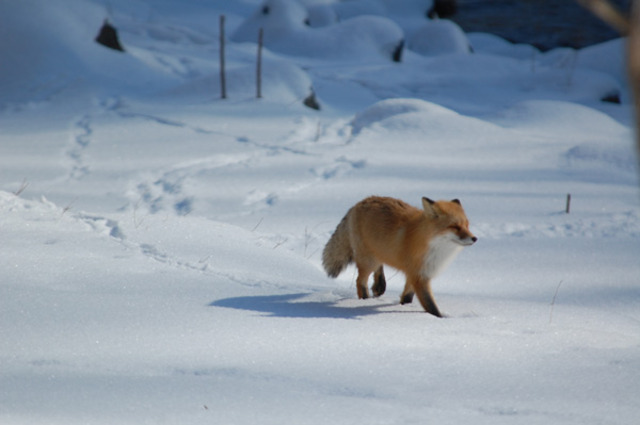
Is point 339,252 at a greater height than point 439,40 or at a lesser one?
lesser

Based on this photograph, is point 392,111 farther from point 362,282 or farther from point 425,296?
point 425,296

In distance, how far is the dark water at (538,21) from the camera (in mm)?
24016

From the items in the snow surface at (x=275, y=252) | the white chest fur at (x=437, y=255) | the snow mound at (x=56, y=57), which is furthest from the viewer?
the snow mound at (x=56, y=57)

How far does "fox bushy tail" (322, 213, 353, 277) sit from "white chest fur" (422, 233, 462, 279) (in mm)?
628

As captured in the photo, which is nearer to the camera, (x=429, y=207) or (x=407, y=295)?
(x=429, y=207)

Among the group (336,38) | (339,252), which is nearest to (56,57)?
(336,38)

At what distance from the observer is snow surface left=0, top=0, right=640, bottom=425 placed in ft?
7.16

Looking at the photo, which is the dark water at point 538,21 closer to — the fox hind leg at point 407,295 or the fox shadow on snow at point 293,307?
the fox hind leg at point 407,295

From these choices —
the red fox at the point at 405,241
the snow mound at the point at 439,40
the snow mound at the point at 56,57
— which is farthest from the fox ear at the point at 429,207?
the snow mound at the point at 439,40

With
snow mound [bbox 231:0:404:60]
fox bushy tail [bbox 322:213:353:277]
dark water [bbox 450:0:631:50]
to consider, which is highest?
dark water [bbox 450:0:631:50]

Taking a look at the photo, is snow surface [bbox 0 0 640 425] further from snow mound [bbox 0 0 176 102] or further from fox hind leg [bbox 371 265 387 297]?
fox hind leg [bbox 371 265 387 297]

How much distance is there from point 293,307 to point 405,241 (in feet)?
2.26

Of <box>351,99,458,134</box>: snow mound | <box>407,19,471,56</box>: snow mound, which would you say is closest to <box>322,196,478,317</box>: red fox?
<box>351,99,458,134</box>: snow mound

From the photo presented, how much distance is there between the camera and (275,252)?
14.1 feet
